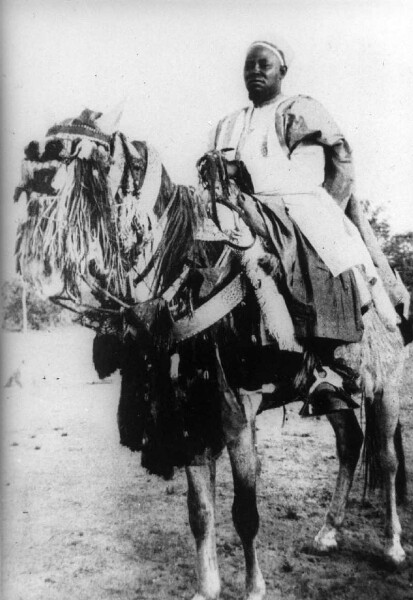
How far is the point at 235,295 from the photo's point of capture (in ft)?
8.27

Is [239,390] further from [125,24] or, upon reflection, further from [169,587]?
[125,24]

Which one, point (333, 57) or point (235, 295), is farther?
point (333, 57)

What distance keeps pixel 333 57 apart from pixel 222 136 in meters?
0.66

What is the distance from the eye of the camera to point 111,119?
268 cm

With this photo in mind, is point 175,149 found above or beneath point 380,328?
above

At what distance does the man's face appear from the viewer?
8.78 feet

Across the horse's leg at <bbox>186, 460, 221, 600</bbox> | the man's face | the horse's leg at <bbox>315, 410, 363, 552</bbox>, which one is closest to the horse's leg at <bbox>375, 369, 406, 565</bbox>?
the horse's leg at <bbox>315, 410, 363, 552</bbox>

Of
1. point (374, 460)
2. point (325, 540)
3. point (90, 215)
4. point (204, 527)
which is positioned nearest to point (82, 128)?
point (90, 215)

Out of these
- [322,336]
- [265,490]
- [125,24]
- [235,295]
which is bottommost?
[265,490]

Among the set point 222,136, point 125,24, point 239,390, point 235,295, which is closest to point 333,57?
point 222,136

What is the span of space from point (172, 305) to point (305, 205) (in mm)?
757

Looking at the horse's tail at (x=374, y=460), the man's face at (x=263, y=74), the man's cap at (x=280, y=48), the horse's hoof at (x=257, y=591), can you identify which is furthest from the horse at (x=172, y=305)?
the man's cap at (x=280, y=48)

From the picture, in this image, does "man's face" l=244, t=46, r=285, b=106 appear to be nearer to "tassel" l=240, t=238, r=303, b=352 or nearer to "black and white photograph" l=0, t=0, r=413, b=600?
"black and white photograph" l=0, t=0, r=413, b=600

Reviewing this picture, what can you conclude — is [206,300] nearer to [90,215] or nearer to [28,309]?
[90,215]
